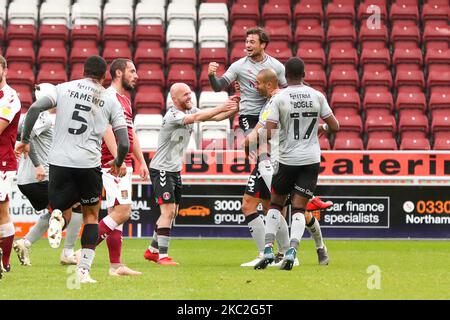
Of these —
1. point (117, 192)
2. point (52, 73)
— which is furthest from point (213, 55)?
point (117, 192)

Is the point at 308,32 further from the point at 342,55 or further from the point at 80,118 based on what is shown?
the point at 80,118

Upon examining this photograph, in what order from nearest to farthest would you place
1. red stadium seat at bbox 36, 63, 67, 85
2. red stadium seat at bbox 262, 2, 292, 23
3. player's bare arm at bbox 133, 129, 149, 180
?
player's bare arm at bbox 133, 129, 149, 180, red stadium seat at bbox 36, 63, 67, 85, red stadium seat at bbox 262, 2, 292, 23

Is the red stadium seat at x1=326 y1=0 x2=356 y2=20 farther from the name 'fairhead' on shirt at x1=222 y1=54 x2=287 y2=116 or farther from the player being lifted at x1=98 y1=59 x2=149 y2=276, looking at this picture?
the player being lifted at x1=98 y1=59 x2=149 y2=276

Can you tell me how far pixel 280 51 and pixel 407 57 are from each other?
2579 mm

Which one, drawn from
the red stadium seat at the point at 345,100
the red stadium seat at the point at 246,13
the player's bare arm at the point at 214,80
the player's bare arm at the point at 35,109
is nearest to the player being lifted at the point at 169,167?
the player's bare arm at the point at 214,80

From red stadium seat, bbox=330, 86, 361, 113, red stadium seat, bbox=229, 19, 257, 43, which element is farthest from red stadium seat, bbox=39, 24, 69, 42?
red stadium seat, bbox=330, 86, 361, 113

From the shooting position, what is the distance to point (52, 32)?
21.7 meters

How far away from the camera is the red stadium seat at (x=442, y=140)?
61.8ft

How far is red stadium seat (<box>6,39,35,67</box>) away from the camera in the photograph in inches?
830

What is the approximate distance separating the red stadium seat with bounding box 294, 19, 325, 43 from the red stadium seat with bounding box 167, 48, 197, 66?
2.21m

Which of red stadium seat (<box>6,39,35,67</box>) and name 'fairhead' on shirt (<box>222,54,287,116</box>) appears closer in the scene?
name 'fairhead' on shirt (<box>222,54,287,116</box>)

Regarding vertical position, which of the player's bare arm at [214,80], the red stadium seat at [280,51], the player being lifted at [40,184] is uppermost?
the red stadium seat at [280,51]

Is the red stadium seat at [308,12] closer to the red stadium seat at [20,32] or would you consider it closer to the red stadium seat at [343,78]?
the red stadium seat at [343,78]

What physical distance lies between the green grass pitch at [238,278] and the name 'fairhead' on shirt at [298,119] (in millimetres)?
1191
